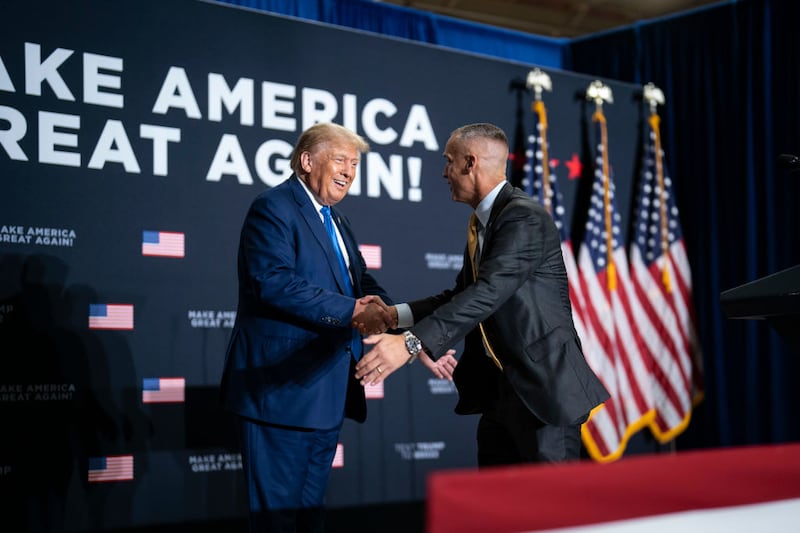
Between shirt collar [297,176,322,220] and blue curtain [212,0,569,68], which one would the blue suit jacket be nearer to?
shirt collar [297,176,322,220]

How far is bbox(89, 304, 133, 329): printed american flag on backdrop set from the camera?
401cm

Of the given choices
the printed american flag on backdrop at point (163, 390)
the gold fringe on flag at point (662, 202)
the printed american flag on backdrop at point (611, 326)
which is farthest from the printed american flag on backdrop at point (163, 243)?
the gold fringe on flag at point (662, 202)

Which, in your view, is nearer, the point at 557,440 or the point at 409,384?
the point at 557,440

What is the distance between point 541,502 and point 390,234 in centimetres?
399

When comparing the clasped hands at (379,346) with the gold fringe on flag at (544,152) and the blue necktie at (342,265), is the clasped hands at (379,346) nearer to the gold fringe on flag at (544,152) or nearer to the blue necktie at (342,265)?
the blue necktie at (342,265)

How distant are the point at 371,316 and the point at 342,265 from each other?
10.7 inches

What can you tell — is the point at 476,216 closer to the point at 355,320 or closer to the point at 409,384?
the point at 355,320

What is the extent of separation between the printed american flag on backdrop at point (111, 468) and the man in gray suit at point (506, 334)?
1.81m

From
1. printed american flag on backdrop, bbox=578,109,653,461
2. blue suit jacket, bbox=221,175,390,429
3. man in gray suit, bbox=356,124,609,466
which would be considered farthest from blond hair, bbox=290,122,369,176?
printed american flag on backdrop, bbox=578,109,653,461

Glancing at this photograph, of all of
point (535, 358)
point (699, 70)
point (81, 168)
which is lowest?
point (535, 358)

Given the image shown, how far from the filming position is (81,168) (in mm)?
4047

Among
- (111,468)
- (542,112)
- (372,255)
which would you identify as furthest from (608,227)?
(111,468)

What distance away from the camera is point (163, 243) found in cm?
424

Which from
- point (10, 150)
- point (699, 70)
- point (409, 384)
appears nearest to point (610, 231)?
point (699, 70)
